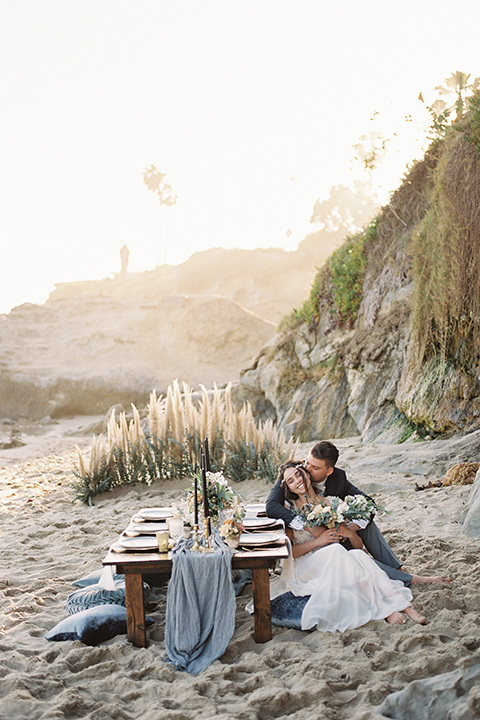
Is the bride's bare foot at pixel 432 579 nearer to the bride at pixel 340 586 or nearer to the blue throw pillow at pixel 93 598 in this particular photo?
the bride at pixel 340 586

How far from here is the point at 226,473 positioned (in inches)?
281

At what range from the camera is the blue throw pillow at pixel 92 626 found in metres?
3.22

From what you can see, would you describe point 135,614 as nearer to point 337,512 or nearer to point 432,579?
point 337,512

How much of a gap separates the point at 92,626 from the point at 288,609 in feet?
3.68

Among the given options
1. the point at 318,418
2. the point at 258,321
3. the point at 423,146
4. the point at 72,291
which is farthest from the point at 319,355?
the point at 72,291

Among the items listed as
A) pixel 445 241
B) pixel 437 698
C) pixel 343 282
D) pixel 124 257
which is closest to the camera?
pixel 437 698

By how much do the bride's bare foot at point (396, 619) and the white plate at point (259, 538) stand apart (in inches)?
28.7

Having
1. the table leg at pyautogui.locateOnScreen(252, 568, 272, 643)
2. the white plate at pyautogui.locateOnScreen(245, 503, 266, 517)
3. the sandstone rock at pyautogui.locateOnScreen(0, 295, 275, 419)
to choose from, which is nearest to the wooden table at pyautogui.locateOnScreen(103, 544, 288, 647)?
the table leg at pyautogui.locateOnScreen(252, 568, 272, 643)

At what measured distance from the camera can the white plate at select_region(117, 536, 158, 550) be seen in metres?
3.31

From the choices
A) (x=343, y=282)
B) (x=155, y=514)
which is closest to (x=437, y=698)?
(x=155, y=514)

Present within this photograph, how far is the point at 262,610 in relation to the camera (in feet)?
10.4

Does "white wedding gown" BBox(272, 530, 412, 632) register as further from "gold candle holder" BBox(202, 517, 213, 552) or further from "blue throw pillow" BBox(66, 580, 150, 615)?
"blue throw pillow" BBox(66, 580, 150, 615)

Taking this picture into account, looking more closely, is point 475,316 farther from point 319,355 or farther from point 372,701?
point 372,701

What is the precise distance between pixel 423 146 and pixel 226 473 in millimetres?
6466
